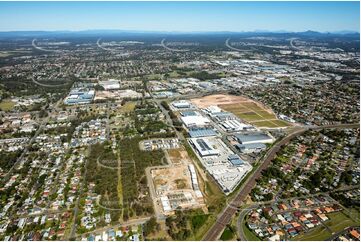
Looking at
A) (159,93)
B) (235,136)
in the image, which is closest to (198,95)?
(159,93)

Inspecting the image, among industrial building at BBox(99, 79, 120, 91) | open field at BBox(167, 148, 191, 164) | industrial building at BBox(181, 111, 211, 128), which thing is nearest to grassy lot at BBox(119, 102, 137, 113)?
industrial building at BBox(181, 111, 211, 128)

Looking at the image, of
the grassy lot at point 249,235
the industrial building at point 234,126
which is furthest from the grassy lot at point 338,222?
the industrial building at point 234,126

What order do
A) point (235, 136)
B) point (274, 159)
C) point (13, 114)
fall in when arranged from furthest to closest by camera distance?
point (13, 114)
point (235, 136)
point (274, 159)

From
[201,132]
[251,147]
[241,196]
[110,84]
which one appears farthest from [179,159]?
[110,84]

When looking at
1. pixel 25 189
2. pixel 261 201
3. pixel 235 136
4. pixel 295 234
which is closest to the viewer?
pixel 295 234

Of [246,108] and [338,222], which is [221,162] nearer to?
[338,222]

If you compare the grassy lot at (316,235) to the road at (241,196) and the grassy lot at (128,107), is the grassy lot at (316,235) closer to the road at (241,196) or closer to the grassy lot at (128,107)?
the road at (241,196)

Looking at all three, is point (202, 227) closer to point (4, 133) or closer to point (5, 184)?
point (5, 184)
